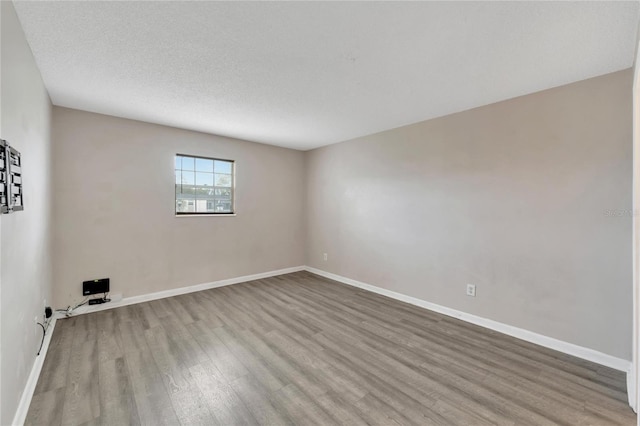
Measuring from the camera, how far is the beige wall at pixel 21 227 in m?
1.42

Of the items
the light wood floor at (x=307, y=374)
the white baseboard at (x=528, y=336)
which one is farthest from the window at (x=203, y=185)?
the white baseboard at (x=528, y=336)

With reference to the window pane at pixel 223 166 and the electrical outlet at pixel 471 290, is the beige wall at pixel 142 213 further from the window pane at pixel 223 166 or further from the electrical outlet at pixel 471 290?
the electrical outlet at pixel 471 290

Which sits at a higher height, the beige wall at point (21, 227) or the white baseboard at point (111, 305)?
the beige wall at point (21, 227)

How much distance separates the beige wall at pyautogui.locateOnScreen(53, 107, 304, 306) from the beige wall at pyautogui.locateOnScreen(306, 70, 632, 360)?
2068mm

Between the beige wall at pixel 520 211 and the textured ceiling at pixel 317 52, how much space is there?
305 millimetres

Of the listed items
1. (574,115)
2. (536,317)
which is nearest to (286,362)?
(536,317)

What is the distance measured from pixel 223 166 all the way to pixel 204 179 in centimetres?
39

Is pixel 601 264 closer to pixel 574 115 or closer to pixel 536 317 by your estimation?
pixel 536 317

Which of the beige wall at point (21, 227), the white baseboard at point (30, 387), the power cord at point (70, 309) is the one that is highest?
the beige wall at point (21, 227)

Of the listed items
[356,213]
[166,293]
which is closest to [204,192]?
[166,293]

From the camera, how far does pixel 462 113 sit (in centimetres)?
311

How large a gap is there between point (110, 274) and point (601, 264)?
526 cm

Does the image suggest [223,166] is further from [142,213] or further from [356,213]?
[356,213]

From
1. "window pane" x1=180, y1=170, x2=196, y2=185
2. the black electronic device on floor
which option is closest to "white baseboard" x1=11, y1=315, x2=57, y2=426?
the black electronic device on floor
